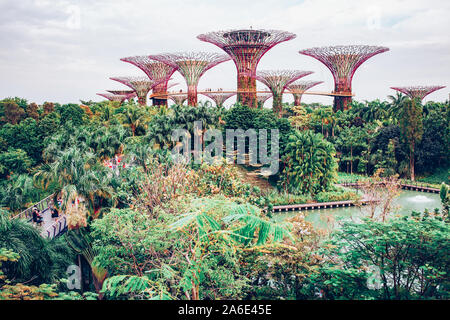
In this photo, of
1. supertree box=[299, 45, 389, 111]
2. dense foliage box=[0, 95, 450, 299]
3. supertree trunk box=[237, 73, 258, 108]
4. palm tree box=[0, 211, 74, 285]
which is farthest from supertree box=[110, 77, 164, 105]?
palm tree box=[0, 211, 74, 285]

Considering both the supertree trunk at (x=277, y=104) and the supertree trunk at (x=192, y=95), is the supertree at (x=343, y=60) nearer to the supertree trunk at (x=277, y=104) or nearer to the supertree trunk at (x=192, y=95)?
the supertree trunk at (x=277, y=104)

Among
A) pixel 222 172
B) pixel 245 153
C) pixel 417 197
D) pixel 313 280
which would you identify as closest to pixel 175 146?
pixel 245 153

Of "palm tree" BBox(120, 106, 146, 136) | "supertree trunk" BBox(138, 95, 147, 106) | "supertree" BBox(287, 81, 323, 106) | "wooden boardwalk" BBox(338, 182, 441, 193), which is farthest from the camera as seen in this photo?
"supertree" BBox(287, 81, 323, 106)

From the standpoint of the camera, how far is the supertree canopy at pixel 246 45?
36.8 metres

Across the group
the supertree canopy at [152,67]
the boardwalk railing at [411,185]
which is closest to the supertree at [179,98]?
the supertree canopy at [152,67]

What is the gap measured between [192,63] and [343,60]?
665 inches

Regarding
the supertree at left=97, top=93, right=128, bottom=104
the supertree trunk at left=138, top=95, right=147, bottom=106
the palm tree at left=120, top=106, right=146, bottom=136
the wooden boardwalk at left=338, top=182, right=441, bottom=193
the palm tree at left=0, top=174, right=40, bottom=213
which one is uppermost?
the supertree at left=97, top=93, right=128, bottom=104

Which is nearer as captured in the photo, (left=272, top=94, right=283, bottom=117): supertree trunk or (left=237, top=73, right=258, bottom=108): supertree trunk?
(left=237, top=73, right=258, bottom=108): supertree trunk

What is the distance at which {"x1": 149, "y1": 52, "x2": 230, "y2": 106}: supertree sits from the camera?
38.3 metres

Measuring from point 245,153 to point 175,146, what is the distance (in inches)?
279

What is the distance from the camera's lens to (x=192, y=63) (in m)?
38.2

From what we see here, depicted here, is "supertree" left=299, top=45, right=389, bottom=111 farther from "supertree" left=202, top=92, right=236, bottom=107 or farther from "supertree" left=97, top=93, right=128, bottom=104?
"supertree" left=97, top=93, right=128, bottom=104

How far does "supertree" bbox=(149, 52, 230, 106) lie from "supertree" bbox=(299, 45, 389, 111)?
11.2 meters

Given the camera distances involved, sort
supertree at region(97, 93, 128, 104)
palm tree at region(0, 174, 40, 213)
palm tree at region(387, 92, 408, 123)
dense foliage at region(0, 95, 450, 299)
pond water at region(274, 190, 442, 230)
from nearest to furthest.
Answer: dense foliage at region(0, 95, 450, 299) → palm tree at region(0, 174, 40, 213) → pond water at region(274, 190, 442, 230) → palm tree at region(387, 92, 408, 123) → supertree at region(97, 93, 128, 104)
